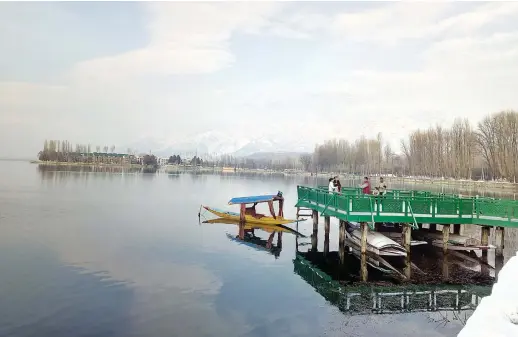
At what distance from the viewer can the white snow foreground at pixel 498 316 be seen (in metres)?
7.68

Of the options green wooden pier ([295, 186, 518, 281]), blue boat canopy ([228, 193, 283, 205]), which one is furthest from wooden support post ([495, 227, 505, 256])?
blue boat canopy ([228, 193, 283, 205])

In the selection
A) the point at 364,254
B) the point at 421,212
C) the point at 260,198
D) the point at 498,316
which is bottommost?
the point at 364,254

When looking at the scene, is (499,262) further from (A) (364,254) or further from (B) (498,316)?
(B) (498,316)

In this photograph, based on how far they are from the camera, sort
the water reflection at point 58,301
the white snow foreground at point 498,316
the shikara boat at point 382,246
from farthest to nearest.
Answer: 1. the shikara boat at point 382,246
2. the water reflection at point 58,301
3. the white snow foreground at point 498,316

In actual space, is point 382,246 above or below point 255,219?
above

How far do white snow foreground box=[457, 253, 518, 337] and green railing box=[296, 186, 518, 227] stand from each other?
14012 millimetres

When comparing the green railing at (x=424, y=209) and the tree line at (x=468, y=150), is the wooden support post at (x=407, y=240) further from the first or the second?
the tree line at (x=468, y=150)

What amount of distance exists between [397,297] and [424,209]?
7.75m

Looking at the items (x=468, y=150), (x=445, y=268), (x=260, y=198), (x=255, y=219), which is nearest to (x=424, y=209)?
(x=445, y=268)

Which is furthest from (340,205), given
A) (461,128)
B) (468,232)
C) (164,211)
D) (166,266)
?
(461,128)

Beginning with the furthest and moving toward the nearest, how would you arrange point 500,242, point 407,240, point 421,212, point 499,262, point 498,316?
1. point 500,242
2. point 407,240
3. point 421,212
4. point 499,262
5. point 498,316

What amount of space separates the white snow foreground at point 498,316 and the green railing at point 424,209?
14012mm

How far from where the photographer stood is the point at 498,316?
26.5ft

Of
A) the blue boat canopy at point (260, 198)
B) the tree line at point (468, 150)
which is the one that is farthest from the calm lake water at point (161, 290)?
the tree line at point (468, 150)
